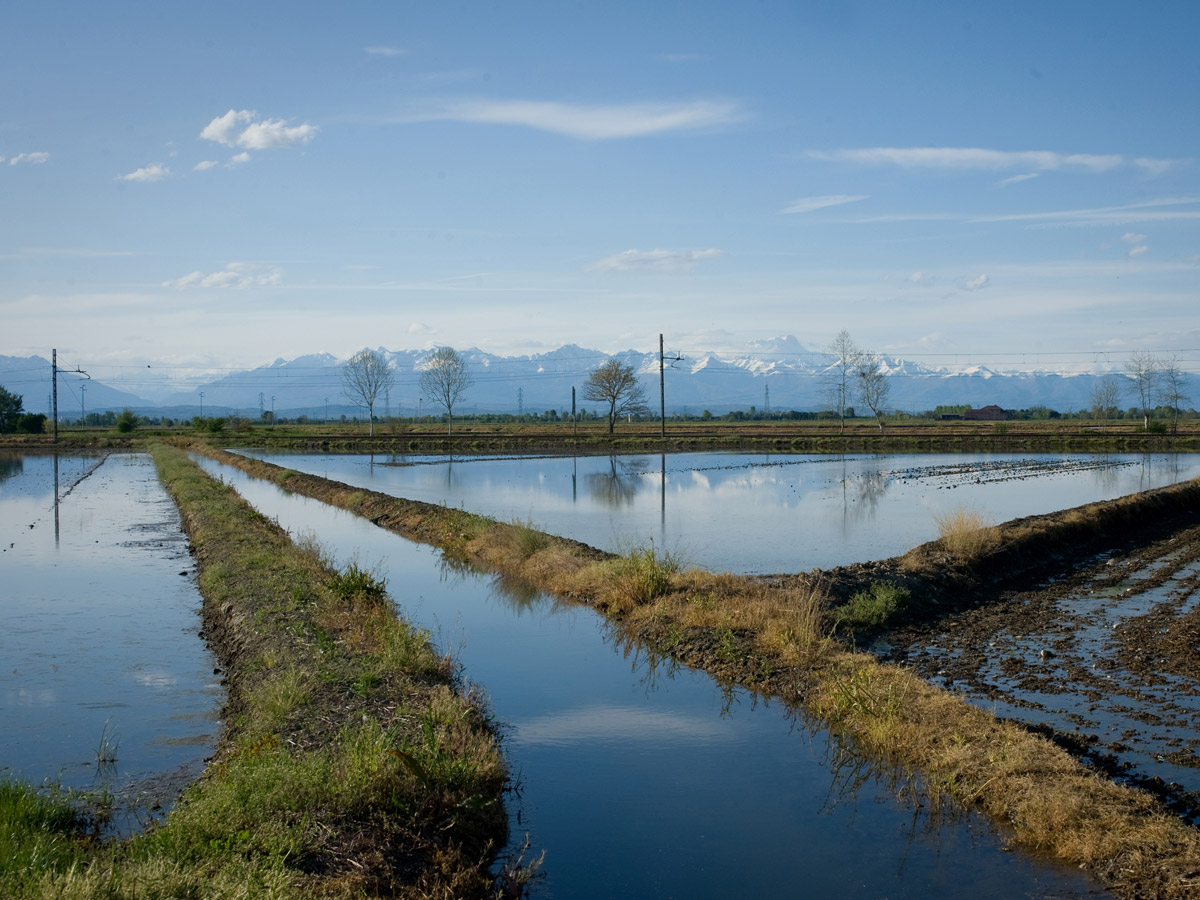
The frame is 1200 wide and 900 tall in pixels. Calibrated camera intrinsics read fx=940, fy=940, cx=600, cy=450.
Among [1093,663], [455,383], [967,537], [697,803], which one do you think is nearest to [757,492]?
[967,537]

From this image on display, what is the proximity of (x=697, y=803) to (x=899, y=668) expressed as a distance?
10.6ft

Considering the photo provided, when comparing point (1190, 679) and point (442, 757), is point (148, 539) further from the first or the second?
point (1190, 679)

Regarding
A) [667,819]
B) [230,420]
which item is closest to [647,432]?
[230,420]

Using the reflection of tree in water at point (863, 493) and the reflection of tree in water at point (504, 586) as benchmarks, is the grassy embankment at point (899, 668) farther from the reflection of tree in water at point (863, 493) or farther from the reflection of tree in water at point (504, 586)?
the reflection of tree in water at point (863, 493)

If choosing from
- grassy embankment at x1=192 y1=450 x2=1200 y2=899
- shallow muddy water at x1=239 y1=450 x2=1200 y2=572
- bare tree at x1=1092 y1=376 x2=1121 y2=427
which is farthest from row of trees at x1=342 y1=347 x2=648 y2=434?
grassy embankment at x1=192 y1=450 x2=1200 y2=899

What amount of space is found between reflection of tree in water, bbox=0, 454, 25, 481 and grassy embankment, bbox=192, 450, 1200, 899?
28786 mm

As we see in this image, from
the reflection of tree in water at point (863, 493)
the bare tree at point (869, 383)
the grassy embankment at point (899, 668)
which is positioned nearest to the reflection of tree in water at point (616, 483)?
the reflection of tree in water at point (863, 493)

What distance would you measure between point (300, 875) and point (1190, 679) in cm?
877

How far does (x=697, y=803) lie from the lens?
684cm

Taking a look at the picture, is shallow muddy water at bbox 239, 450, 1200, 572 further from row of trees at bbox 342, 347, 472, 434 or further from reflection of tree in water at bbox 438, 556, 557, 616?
row of trees at bbox 342, 347, 472, 434

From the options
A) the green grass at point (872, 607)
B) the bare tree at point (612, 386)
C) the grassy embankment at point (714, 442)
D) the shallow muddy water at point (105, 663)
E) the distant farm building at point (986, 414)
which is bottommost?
the shallow muddy water at point (105, 663)

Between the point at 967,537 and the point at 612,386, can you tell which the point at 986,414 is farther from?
the point at 967,537

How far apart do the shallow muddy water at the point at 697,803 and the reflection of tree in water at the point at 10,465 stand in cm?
3628

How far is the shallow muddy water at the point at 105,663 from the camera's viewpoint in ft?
24.8
